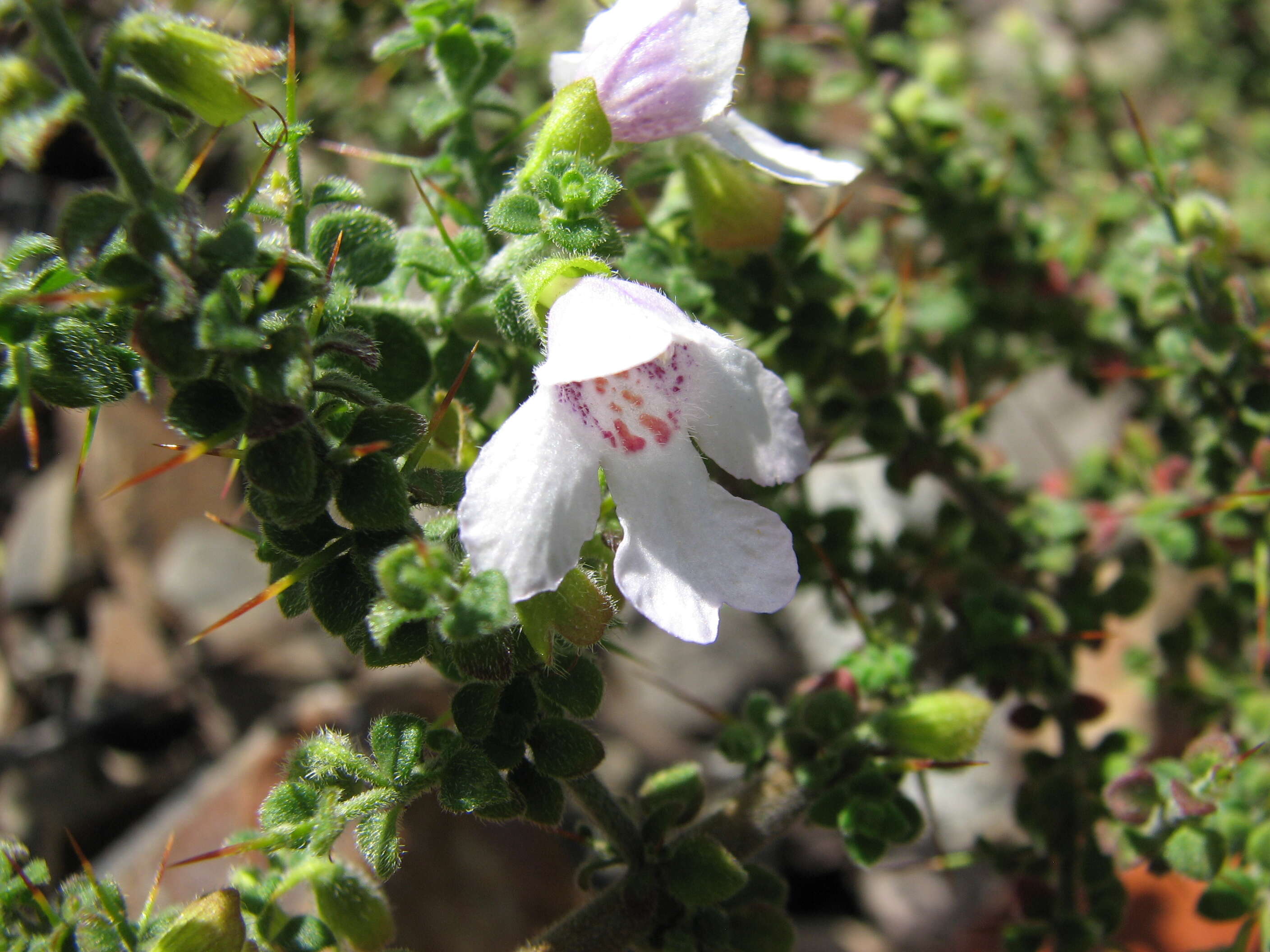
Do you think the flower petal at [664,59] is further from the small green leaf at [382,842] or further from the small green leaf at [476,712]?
the small green leaf at [382,842]

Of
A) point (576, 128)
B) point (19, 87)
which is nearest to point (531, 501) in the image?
point (576, 128)

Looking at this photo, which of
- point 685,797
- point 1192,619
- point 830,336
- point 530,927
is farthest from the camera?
point 530,927

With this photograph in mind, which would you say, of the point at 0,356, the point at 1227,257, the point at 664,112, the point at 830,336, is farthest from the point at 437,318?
the point at 1227,257

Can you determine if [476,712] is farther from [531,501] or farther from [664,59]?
[664,59]

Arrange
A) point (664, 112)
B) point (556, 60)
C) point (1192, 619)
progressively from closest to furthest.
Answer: point (664, 112) → point (556, 60) → point (1192, 619)

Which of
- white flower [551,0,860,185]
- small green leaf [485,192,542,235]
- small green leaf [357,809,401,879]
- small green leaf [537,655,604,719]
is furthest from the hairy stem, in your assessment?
white flower [551,0,860,185]

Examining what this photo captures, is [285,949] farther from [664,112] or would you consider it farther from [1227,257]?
[1227,257]
